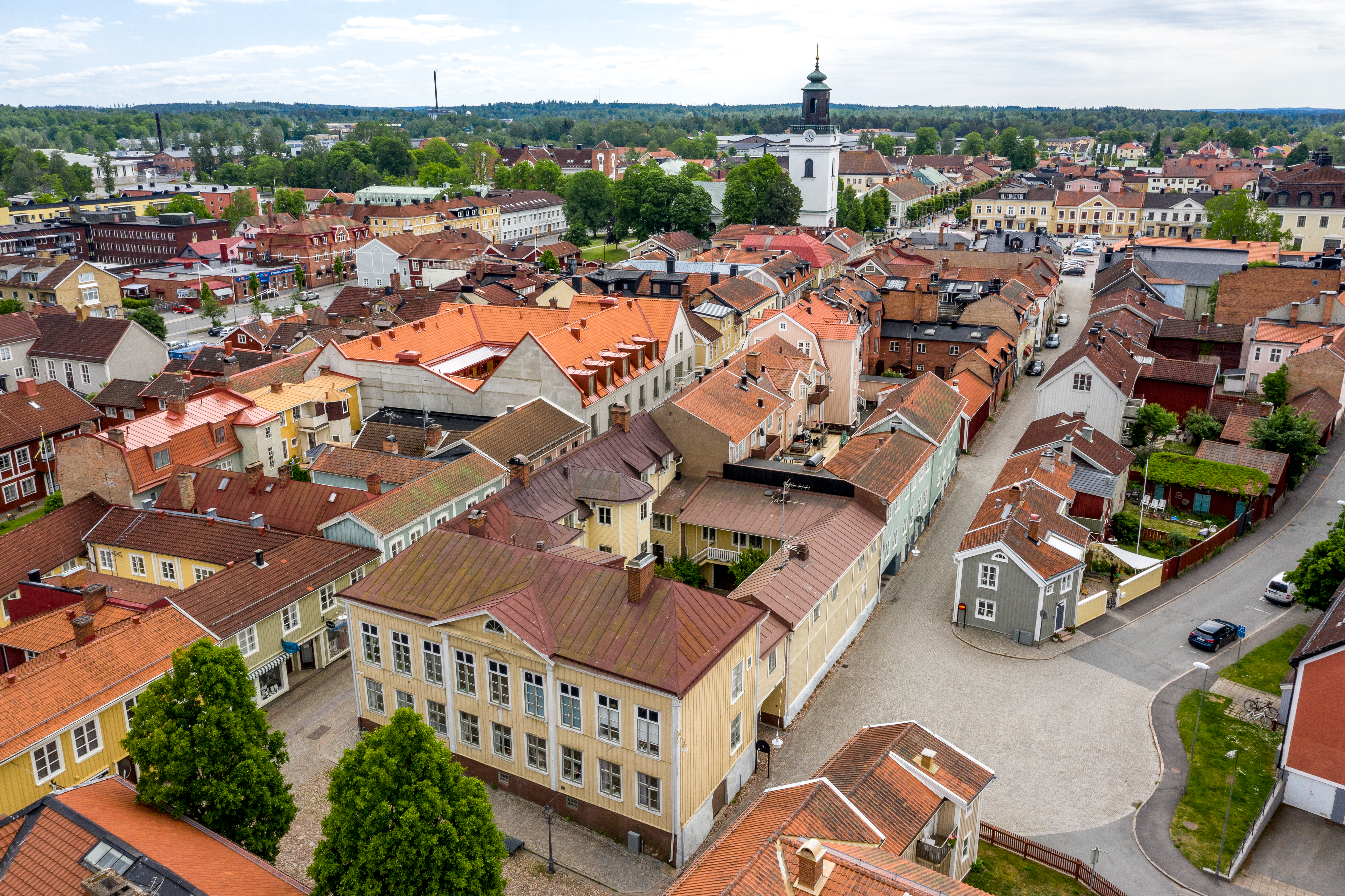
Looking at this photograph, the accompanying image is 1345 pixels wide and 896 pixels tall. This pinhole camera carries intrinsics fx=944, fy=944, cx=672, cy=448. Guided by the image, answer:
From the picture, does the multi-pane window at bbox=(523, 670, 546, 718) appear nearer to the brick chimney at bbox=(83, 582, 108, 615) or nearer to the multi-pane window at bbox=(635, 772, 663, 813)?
the multi-pane window at bbox=(635, 772, 663, 813)


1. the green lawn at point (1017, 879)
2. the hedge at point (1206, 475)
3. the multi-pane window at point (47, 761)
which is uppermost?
the hedge at point (1206, 475)

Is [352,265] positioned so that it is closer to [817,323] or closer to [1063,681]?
[817,323]

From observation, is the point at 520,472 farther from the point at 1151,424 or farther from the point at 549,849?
the point at 1151,424

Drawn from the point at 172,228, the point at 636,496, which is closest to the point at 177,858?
the point at 636,496

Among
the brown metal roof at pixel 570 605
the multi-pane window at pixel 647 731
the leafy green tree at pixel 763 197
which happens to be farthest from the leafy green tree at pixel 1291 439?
the leafy green tree at pixel 763 197

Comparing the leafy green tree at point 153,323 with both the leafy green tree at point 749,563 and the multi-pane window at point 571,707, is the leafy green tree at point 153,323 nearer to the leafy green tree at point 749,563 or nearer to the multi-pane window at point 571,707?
the leafy green tree at point 749,563

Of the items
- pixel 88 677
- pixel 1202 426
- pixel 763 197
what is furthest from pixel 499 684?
pixel 763 197
